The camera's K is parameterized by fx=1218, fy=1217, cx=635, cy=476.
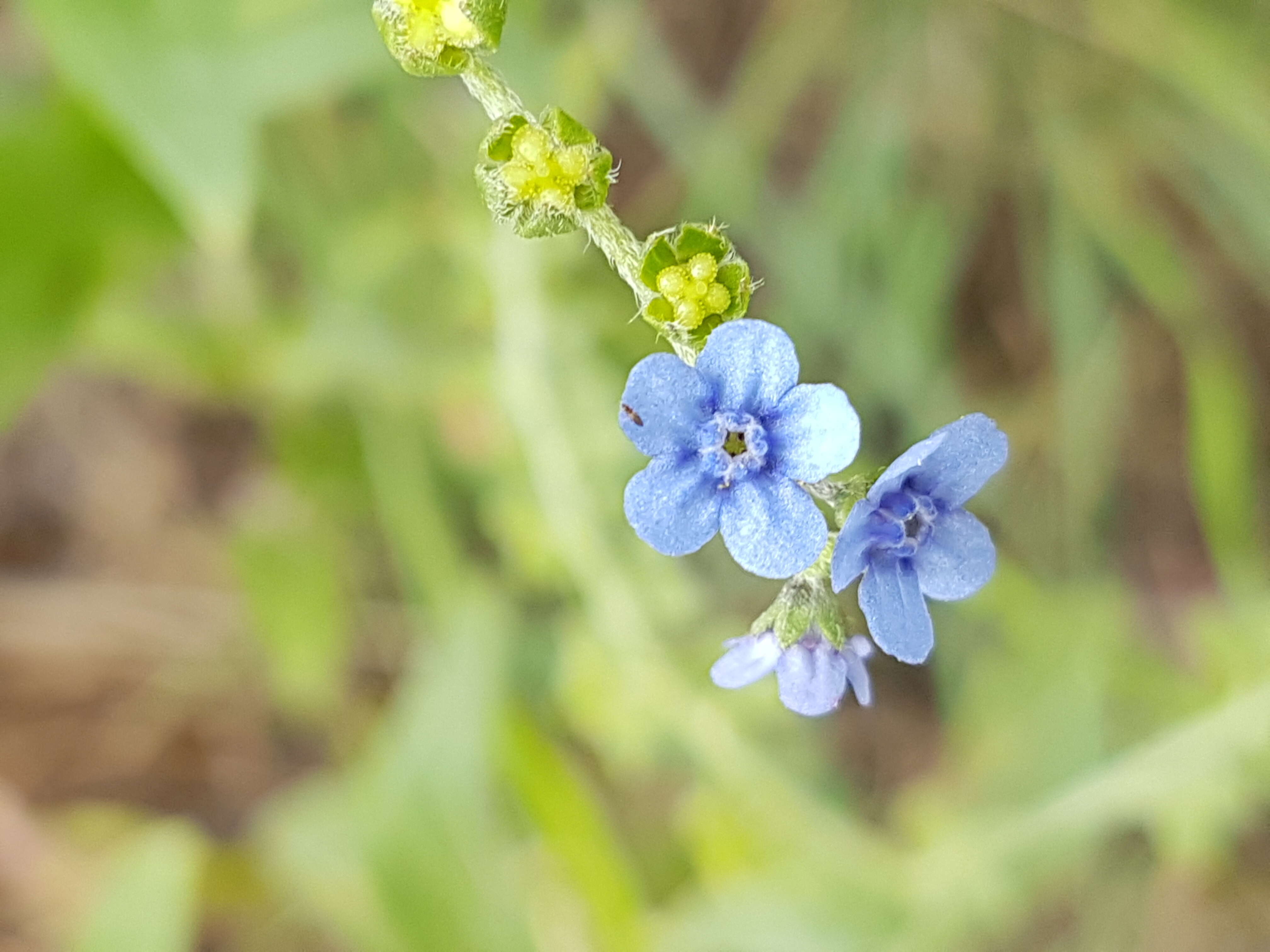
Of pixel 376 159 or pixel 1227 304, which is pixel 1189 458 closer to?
pixel 1227 304

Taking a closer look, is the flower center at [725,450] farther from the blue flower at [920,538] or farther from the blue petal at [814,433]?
the blue flower at [920,538]

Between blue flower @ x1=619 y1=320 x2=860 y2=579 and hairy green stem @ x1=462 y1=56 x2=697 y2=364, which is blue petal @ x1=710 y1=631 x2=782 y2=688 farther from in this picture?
hairy green stem @ x1=462 y1=56 x2=697 y2=364

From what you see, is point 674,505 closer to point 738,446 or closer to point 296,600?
point 738,446

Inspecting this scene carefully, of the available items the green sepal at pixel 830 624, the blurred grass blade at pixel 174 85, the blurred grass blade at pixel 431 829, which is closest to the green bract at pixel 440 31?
the green sepal at pixel 830 624

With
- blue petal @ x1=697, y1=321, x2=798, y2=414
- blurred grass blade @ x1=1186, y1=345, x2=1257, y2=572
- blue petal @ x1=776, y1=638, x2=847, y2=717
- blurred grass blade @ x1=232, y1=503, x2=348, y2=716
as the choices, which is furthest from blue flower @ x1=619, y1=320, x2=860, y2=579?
blurred grass blade @ x1=1186, y1=345, x2=1257, y2=572

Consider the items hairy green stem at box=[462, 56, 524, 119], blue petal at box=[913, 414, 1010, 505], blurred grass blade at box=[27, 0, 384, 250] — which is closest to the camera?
blue petal at box=[913, 414, 1010, 505]

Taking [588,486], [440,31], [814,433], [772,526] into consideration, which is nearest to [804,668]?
[772,526]
